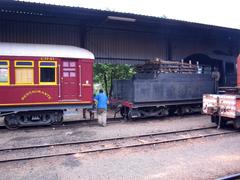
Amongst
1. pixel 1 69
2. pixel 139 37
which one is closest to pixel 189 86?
pixel 139 37

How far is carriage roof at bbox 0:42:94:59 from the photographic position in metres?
11.5

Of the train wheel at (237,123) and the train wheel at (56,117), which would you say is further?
the train wheel at (56,117)

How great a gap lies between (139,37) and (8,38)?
858 centimetres

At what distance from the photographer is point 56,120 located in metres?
12.6

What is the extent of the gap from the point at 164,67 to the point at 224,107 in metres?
4.42

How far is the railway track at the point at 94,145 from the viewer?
8016 mm

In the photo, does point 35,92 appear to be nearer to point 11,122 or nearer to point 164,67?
point 11,122

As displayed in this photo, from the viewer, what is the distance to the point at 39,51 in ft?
39.1

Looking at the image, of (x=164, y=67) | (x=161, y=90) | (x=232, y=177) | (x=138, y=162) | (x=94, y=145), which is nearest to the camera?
(x=232, y=177)

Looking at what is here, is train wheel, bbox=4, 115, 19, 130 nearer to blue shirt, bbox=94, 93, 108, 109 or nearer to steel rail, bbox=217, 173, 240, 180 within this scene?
blue shirt, bbox=94, 93, 108, 109

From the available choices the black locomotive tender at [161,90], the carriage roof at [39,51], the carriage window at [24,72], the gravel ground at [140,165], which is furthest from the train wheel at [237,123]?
the carriage window at [24,72]

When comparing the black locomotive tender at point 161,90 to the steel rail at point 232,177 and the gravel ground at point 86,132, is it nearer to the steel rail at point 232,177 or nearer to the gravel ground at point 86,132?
the gravel ground at point 86,132

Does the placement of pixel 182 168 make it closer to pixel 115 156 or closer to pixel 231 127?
pixel 115 156

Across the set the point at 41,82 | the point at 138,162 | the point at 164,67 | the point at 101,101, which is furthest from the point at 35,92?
the point at 164,67
